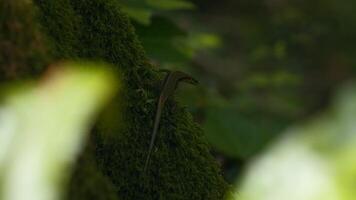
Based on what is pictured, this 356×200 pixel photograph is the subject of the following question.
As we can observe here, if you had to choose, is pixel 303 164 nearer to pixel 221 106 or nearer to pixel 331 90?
pixel 221 106

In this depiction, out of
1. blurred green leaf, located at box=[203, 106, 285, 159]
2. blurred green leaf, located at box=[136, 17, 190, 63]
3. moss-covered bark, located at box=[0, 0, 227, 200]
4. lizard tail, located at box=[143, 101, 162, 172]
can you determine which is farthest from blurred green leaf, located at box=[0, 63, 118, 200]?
blurred green leaf, located at box=[203, 106, 285, 159]

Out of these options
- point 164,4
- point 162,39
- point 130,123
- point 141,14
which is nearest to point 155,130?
point 130,123

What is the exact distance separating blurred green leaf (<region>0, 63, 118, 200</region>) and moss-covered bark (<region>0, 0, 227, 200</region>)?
27 cm

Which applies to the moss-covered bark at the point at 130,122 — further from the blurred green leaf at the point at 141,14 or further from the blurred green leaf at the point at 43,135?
the blurred green leaf at the point at 141,14

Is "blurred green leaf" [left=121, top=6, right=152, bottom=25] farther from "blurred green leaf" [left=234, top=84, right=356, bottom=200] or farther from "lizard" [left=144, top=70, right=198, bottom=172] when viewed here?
"blurred green leaf" [left=234, top=84, right=356, bottom=200]

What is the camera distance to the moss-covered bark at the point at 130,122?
1.47m

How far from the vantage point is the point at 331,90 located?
395 inches

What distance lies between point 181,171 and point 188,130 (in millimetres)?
140

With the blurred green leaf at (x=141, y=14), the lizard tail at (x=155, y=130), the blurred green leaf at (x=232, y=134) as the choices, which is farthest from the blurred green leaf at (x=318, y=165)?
the blurred green leaf at (x=232, y=134)

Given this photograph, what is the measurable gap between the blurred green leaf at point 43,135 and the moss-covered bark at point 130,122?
0.90 feet

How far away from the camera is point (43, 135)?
95 centimetres

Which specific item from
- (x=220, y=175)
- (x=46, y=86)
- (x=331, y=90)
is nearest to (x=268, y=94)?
(x=331, y=90)

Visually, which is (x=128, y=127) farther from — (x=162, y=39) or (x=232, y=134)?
(x=232, y=134)

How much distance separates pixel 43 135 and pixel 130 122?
0.60 meters
